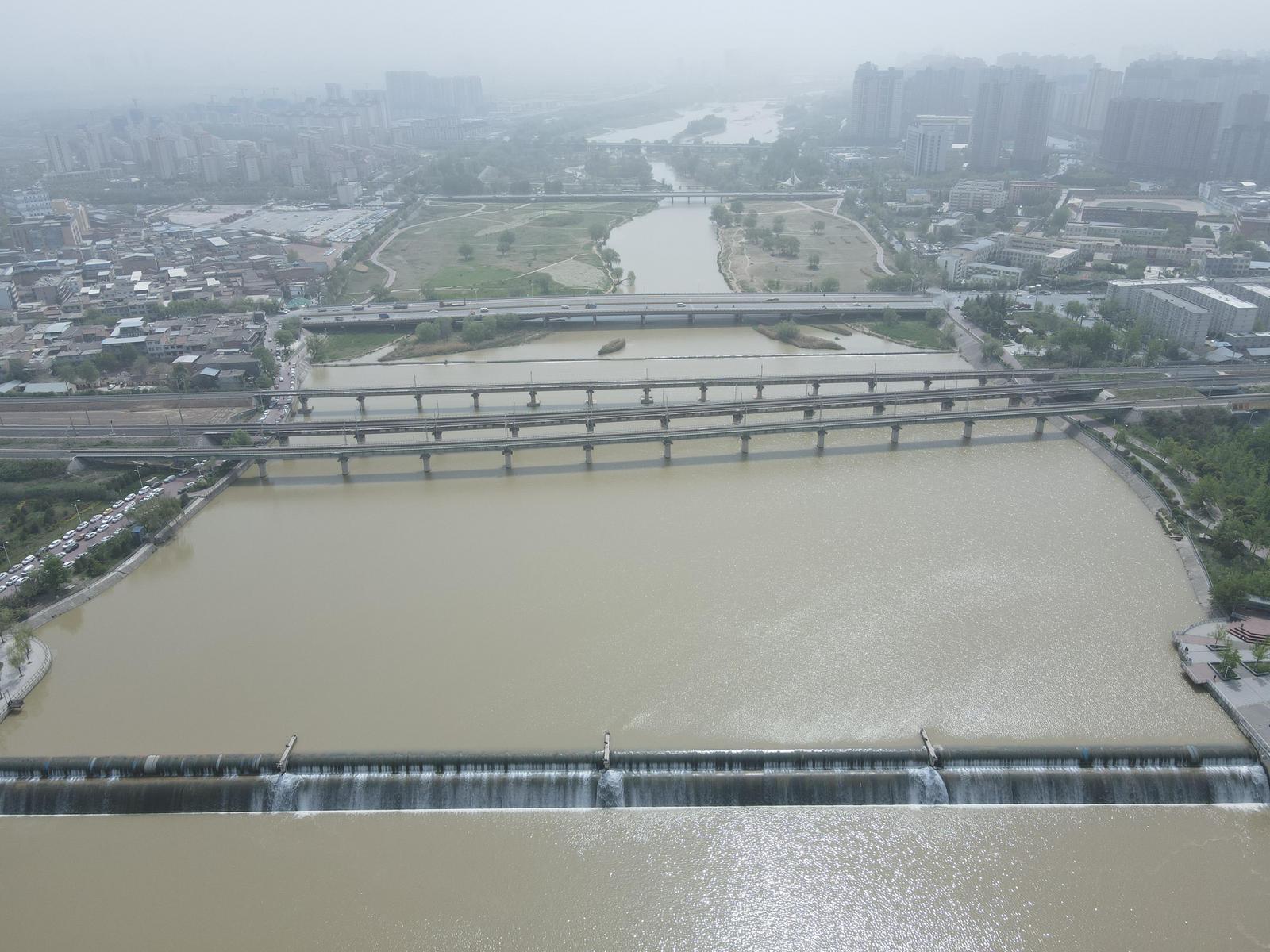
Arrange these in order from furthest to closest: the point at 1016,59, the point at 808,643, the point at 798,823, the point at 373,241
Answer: the point at 1016,59
the point at 373,241
the point at 808,643
the point at 798,823

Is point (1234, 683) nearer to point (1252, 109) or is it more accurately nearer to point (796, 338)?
point (796, 338)

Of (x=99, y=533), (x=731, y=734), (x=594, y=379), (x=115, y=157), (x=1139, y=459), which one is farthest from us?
(x=115, y=157)

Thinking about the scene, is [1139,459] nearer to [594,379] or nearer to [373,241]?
[594,379]

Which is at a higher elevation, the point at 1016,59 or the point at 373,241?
the point at 1016,59

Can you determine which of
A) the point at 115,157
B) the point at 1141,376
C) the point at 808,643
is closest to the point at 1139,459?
the point at 1141,376

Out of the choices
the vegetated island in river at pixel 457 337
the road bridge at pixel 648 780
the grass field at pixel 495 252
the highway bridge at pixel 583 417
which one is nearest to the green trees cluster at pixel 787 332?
the highway bridge at pixel 583 417

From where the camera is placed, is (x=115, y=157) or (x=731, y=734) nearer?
(x=731, y=734)
